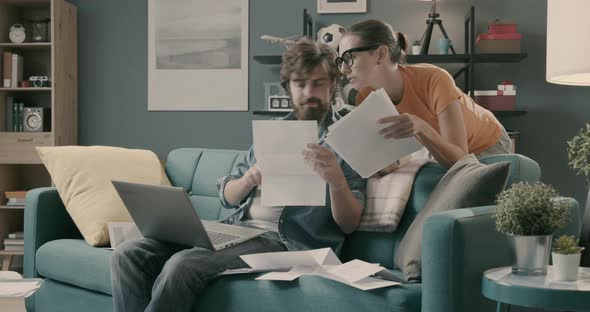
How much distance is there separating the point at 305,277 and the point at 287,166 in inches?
15.0

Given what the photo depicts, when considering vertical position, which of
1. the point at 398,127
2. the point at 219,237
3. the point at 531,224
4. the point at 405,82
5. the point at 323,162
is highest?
the point at 405,82

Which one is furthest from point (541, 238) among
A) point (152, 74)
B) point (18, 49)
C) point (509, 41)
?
point (18, 49)

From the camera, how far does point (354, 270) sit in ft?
7.68

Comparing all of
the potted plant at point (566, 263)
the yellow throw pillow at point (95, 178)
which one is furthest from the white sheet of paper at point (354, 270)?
the yellow throw pillow at point (95, 178)

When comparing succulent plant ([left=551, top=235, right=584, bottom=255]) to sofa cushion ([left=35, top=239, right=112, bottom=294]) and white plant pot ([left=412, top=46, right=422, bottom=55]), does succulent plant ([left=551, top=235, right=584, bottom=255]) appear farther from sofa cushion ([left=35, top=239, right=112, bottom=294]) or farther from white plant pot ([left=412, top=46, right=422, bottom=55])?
white plant pot ([left=412, top=46, right=422, bottom=55])

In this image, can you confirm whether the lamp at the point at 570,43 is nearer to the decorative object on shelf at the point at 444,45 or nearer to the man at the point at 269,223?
the man at the point at 269,223

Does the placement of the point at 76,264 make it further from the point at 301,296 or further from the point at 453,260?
the point at 453,260

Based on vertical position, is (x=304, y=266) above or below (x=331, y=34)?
below

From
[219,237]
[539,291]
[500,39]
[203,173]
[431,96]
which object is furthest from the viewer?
[500,39]

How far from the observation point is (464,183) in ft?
7.76

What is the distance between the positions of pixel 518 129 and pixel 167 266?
3.23 m

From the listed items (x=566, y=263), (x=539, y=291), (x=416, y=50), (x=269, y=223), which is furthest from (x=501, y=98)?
(x=539, y=291)

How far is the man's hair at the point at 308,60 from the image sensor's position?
2.74m

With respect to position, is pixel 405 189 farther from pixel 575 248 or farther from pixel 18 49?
pixel 18 49
